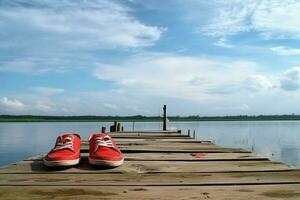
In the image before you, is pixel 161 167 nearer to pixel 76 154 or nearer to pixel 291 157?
pixel 76 154

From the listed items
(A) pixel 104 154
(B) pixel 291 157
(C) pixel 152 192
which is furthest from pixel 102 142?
(B) pixel 291 157

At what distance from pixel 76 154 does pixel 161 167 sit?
0.92 metres

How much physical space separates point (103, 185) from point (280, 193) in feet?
4.60

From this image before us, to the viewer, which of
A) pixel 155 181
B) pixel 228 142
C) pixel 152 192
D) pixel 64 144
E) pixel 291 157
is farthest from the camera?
pixel 228 142

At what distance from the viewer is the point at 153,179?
3.40 m

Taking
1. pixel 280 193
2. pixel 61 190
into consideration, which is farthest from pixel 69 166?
pixel 280 193

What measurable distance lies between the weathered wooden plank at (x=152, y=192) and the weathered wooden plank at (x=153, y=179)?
0.53 ft

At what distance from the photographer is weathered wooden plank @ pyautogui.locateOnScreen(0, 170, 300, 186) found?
3.21m

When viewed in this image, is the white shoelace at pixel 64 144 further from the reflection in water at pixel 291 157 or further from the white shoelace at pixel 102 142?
the reflection in water at pixel 291 157

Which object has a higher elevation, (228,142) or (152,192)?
(152,192)

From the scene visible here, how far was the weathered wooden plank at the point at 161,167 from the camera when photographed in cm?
378

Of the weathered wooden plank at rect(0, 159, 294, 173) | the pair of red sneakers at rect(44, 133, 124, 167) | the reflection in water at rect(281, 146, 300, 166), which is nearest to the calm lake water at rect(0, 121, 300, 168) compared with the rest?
the reflection in water at rect(281, 146, 300, 166)

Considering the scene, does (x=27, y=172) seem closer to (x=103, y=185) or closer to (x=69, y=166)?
(x=69, y=166)

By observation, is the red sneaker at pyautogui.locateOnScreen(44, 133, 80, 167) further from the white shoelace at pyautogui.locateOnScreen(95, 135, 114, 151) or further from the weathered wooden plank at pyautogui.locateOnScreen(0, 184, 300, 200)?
the weathered wooden plank at pyautogui.locateOnScreen(0, 184, 300, 200)
